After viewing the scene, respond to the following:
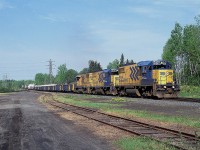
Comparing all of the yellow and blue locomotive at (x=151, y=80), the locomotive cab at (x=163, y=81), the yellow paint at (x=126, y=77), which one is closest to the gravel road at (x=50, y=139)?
the locomotive cab at (x=163, y=81)

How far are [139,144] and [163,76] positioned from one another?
1004 inches

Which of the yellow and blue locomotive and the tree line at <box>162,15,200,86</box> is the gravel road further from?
the tree line at <box>162,15,200,86</box>

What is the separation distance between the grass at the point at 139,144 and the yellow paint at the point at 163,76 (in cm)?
2385

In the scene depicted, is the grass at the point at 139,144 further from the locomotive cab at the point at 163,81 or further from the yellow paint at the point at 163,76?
the yellow paint at the point at 163,76

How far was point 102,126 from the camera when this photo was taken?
50.8 ft

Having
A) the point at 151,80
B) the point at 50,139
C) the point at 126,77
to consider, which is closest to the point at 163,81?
the point at 151,80

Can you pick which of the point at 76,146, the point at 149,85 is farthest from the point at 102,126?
the point at 149,85

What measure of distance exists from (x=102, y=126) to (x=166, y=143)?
555 centimetres

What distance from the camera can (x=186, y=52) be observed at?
9700 centimetres

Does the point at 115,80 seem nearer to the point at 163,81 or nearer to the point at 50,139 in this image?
the point at 163,81

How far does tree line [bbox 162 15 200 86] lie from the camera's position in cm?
8712

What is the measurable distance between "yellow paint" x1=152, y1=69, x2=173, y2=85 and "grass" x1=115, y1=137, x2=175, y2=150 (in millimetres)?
23855

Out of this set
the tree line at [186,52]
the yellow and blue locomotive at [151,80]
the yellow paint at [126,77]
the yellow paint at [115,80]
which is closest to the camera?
the yellow and blue locomotive at [151,80]

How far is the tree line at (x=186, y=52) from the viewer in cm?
8712
